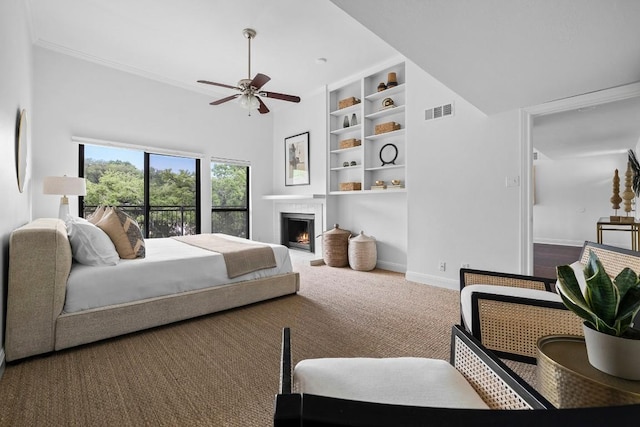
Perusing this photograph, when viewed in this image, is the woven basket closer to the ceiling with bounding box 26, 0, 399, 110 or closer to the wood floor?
the ceiling with bounding box 26, 0, 399, 110

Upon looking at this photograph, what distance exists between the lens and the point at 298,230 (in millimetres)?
5961

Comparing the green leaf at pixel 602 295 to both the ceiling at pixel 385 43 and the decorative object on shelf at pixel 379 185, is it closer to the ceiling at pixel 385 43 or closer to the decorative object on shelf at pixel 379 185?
the ceiling at pixel 385 43

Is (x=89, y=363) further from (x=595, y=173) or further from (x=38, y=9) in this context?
(x=595, y=173)

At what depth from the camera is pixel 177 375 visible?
1.71 metres

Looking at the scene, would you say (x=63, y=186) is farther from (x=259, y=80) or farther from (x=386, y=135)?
(x=386, y=135)

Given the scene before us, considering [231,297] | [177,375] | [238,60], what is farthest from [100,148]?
[177,375]

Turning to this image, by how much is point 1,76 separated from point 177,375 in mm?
2124

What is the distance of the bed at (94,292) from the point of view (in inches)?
71.2

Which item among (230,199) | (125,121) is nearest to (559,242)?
(230,199)

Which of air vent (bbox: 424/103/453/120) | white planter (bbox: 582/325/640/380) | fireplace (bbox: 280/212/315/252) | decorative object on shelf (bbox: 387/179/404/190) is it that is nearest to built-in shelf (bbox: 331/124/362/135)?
decorative object on shelf (bbox: 387/179/404/190)

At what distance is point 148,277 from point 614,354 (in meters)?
2.65

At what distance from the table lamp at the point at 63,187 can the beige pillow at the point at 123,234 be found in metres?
1.52

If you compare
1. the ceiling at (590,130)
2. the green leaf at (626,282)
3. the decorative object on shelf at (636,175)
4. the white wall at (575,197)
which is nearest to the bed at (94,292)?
the green leaf at (626,282)

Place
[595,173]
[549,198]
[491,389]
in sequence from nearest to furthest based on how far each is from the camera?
[491,389] < [595,173] < [549,198]
